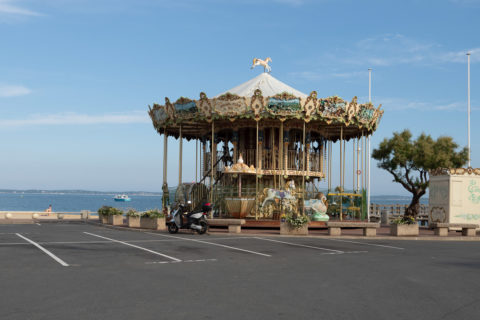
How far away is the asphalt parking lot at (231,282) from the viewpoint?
723 centimetres

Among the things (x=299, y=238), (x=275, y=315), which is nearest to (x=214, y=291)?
(x=275, y=315)

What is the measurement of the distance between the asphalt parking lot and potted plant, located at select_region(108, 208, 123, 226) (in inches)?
443

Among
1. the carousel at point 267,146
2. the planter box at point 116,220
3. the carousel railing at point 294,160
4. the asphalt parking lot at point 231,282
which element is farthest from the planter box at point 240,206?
the asphalt parking lot at point 231,282

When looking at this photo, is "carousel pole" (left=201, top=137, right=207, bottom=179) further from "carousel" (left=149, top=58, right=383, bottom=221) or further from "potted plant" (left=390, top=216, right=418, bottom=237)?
"potted plant" (left=390, top=216, right=418, bottom=237)

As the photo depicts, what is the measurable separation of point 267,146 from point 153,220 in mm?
8989

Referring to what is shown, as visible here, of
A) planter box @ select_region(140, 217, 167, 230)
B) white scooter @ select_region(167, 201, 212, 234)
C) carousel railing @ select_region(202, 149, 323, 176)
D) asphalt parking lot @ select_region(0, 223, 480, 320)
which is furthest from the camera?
carousel railing @ select_region(202, 149, 323, 176)

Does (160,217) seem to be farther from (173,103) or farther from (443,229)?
(443,229)

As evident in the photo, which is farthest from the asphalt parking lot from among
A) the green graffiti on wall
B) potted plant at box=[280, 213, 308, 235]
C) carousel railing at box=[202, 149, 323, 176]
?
carousel railing at box=[202, 149, 323, 176]

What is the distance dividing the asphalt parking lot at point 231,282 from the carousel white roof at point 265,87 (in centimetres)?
1518

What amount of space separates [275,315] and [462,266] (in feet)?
24.2

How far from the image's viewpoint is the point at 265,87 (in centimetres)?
3030

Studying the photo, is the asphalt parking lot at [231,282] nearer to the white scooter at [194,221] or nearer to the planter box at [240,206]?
the white scooter at [194,221]

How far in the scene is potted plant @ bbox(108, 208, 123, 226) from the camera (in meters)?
Result: 27.5

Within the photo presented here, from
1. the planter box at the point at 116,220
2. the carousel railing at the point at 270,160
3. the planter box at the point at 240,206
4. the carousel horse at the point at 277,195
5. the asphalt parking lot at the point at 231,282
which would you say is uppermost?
the carousel railing at the point at 270,160
